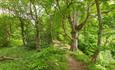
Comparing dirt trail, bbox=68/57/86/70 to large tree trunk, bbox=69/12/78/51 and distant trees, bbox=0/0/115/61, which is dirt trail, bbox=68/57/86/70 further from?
large tree trunk, bbox=69/12/78/51

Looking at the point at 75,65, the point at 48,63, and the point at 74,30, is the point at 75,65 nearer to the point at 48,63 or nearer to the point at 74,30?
the point at 48,63

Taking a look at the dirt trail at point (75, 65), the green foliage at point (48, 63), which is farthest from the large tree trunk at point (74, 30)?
the green foliage at point (48, 63)

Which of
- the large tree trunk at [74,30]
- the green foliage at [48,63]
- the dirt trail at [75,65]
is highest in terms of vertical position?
the large tree trunk at [74,30]

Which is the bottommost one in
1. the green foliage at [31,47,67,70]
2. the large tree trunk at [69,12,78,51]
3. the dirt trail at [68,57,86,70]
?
the dirt trail at [68,57,86,70]

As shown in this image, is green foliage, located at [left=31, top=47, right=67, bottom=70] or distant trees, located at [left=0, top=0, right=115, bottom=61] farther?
distant trees, located at [left=0, top=0, right=115, bottom=61]

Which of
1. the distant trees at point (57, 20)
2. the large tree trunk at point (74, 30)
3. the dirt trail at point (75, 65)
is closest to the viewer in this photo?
the dirt trail at point (75, 65)

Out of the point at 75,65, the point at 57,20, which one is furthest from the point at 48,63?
the point at 57,20

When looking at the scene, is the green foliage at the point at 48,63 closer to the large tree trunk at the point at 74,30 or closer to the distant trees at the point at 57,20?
the distant trees at the point at 57,20

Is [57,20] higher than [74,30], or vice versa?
[57,20]

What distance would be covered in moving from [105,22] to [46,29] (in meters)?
13.2

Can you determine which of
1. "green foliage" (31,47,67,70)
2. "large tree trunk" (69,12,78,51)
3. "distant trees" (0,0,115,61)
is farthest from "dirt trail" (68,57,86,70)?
"large tree trunk" (69,12,78,51)

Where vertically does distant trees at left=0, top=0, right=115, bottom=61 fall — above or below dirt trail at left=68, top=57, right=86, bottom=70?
above

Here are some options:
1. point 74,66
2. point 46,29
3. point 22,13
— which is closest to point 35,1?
point 22,13

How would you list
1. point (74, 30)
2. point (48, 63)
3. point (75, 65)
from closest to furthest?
point (48, 63), point (75, 65), point (74, 30)
